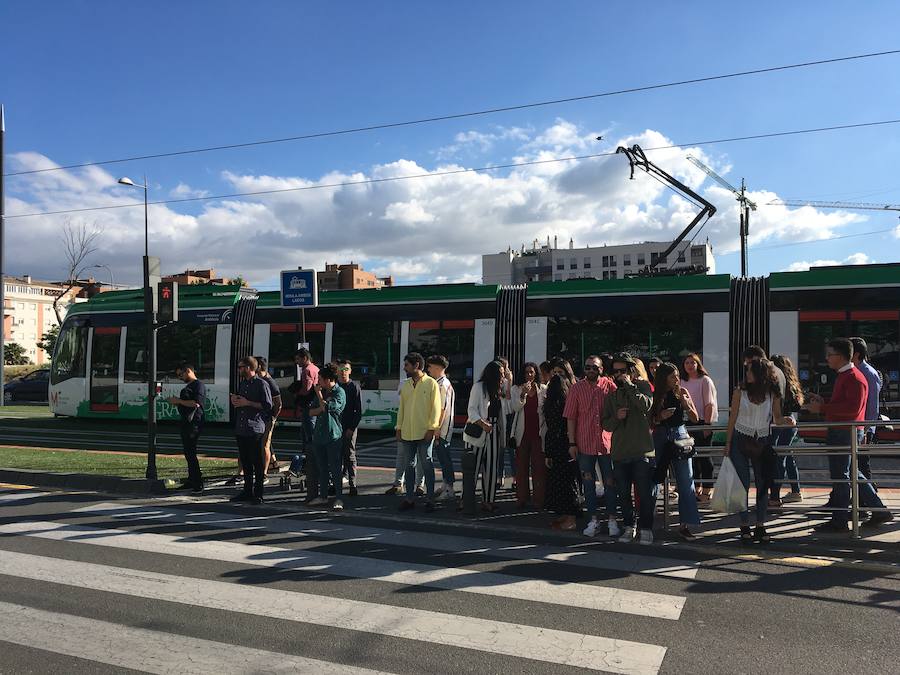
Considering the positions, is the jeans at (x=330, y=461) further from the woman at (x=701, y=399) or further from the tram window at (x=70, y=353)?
the tram window at (x=70, y=353)

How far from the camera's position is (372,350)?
16000mm

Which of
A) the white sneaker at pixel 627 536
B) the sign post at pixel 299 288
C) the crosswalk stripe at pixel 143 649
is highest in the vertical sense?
the sign post at pixel 299 288

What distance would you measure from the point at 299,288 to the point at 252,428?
15.1ft

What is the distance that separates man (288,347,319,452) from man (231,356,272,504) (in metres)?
0.39

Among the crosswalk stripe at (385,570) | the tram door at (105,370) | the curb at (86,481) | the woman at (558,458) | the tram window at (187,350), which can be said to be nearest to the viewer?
the crosswalk stripe at (385,570)

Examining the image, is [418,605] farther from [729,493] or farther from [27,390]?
[27,390]

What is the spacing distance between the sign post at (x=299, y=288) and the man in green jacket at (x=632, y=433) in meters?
7.32

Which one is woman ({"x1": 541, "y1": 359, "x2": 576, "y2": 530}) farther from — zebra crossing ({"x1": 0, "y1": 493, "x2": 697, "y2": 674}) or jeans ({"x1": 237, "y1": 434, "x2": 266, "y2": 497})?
jeans ({"x1": 237, "y1": 434, "x2": 266, "y2": 497})

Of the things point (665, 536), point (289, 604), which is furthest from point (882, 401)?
point (289, 604)

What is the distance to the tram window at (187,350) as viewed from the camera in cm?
1766

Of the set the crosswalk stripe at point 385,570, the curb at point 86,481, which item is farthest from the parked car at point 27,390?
the crosswalk stripe at point 385,570

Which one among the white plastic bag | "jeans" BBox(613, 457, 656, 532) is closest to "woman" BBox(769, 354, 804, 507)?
the white plastic bag

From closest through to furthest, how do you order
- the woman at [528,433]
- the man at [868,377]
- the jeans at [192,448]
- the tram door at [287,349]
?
the man at [868,377], the woman at [528,433], the jeans at [192,448], the tram door at [287,349]

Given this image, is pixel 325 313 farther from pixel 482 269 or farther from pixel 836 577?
pixel 482 269
